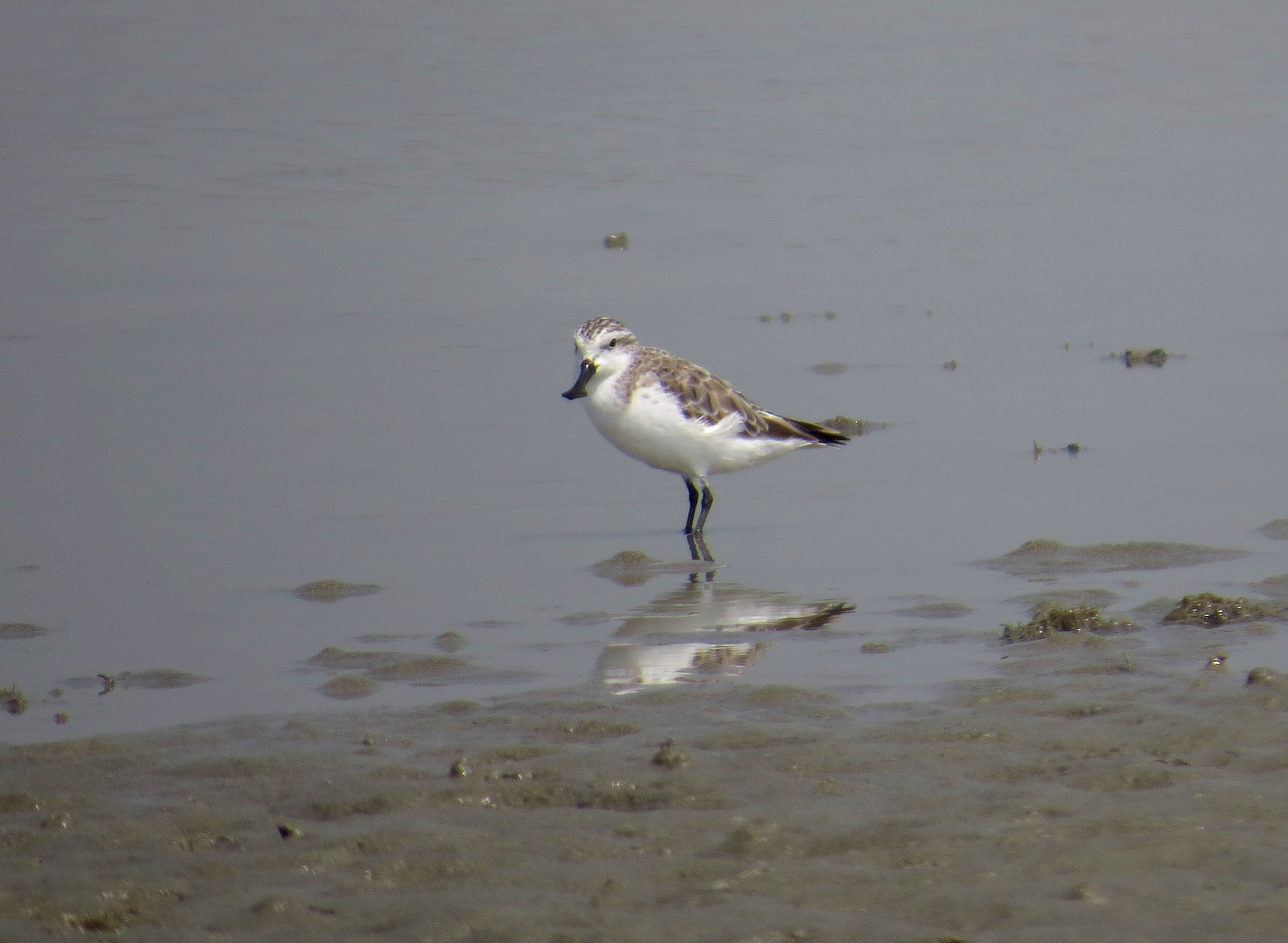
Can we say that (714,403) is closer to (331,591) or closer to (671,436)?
(671,436)

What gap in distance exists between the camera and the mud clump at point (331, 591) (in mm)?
7520

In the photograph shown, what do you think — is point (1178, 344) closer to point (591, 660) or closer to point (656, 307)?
point (656, 307)

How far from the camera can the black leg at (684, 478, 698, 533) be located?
8.95 m

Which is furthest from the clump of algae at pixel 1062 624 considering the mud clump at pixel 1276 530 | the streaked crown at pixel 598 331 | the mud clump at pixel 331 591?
the streaked crown at pixel 598 331

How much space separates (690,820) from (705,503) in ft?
15.7

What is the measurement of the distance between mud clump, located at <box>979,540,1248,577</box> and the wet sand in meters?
1.73

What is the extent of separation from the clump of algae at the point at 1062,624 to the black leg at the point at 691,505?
2730 mm

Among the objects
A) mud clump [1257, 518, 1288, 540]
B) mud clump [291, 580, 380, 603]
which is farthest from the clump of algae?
mud clump [291, 580, 380, 603]

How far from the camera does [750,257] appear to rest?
1525 cm

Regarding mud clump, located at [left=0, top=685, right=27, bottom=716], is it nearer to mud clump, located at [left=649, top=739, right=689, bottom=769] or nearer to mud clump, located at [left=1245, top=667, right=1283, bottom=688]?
mud clump, located at [left=649, top=739, right=689, bottom=769]

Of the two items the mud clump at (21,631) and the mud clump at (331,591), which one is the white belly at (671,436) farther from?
the mud clump at (21,631)

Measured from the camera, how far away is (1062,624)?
6371 mm

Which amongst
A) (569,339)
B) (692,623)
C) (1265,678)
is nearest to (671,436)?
(692,623)

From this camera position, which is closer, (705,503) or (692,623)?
(692,623)
